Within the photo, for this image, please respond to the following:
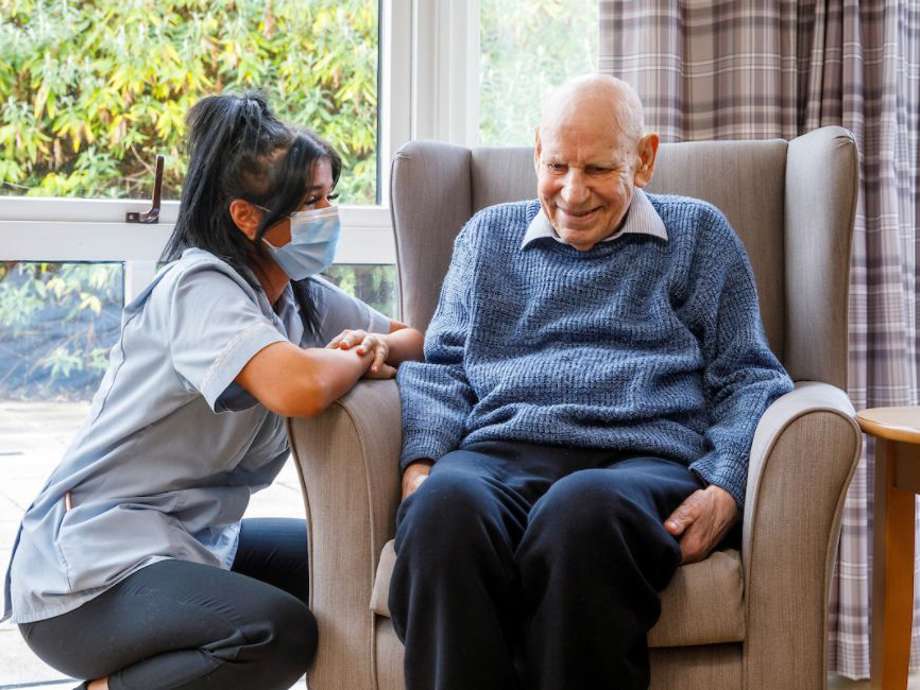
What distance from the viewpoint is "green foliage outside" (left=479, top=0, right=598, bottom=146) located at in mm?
2699

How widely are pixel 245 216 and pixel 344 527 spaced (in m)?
0.50

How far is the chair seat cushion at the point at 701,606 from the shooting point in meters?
1.43

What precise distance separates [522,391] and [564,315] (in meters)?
0.16

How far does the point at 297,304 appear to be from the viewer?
186cm

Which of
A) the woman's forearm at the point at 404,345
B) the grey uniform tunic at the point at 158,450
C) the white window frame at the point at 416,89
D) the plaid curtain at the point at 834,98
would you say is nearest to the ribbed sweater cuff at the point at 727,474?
the woman's forearm at the point at 404,345

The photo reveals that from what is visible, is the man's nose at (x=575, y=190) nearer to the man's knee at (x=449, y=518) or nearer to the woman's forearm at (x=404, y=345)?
the woman's forearm at (x=404, y=345)

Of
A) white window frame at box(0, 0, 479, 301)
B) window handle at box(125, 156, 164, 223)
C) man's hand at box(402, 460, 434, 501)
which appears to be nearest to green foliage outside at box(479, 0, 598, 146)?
white window frame at box(0, 0, 479, 301)

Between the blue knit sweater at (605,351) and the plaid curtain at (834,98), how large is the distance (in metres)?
0.66

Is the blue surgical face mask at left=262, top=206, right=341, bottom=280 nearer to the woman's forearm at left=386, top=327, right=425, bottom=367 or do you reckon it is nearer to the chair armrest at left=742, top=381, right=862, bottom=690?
the woman's forearm at left=386, top=327, right=425, bottom=367

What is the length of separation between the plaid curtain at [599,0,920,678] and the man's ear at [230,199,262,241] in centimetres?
112

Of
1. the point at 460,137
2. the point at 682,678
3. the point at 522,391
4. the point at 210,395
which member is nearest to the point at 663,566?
the point at 682,678

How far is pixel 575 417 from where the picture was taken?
5.49ft

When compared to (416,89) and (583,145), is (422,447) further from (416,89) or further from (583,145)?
(416,89)

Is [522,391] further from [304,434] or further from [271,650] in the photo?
[271,650]
